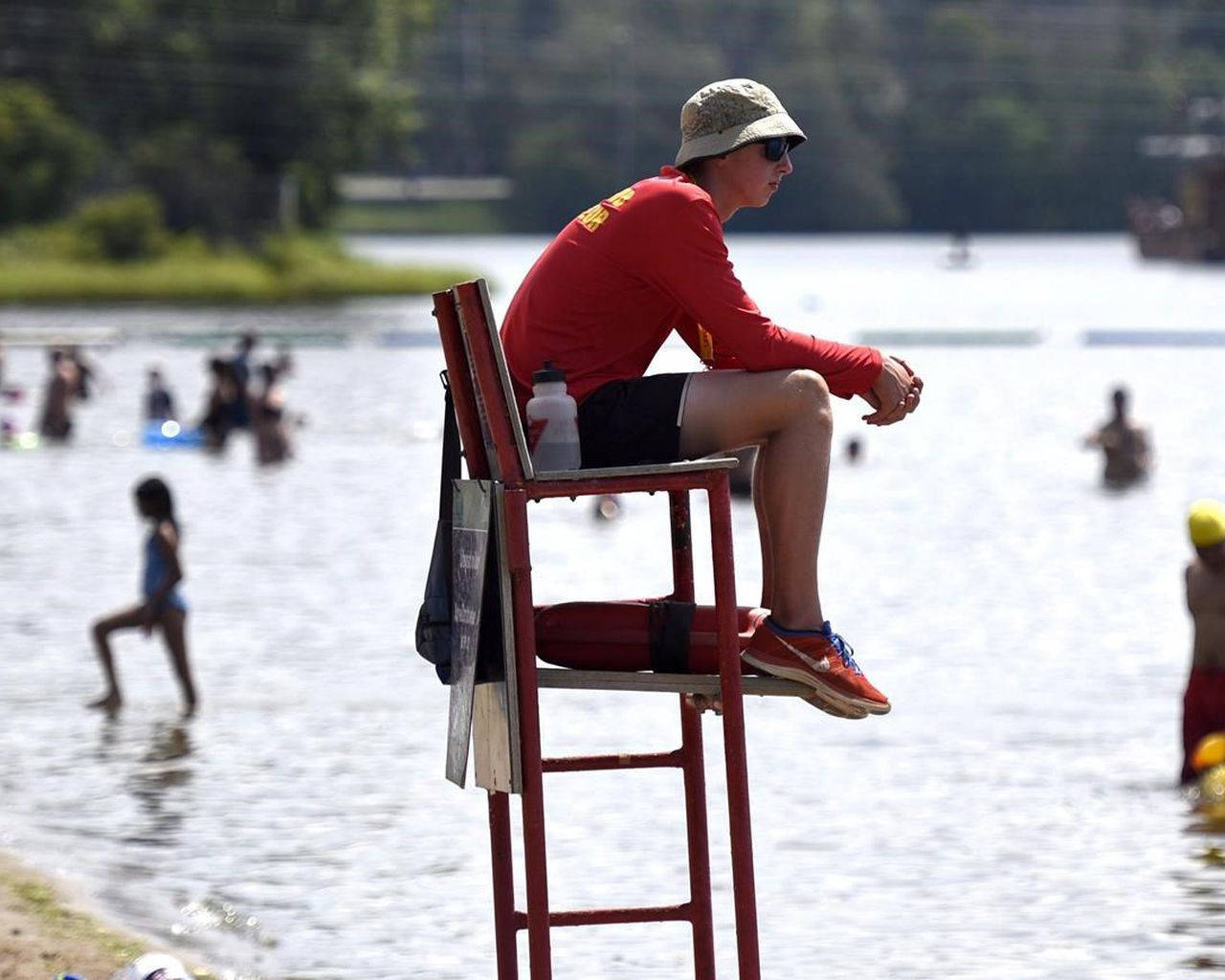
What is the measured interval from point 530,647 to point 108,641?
10.4m

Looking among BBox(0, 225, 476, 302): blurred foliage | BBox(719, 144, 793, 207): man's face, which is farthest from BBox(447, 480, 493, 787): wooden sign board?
BBox(0, 225, 476, 302): blurred foliage

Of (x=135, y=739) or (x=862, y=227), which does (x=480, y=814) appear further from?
(x=862, y=227)

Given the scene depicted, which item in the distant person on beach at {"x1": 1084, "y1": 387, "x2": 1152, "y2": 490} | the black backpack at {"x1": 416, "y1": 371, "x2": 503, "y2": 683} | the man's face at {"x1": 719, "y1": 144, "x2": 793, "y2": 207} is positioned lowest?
the black backpack at {"x1": 416, "y1": 371, "x2": 503, "y2": 683}

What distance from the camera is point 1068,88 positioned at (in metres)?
162

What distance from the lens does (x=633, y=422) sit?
5984 millimetres

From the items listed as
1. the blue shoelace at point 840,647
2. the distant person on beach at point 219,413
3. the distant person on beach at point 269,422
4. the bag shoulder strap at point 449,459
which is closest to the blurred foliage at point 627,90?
the distant person on beach at point 219,413

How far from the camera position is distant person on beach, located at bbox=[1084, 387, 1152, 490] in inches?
1268

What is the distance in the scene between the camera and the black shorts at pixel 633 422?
5.95m

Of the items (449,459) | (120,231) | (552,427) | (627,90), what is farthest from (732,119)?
(627,90)

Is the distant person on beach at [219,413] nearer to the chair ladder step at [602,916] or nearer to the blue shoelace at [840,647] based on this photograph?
the chair ladder step at [602,916]

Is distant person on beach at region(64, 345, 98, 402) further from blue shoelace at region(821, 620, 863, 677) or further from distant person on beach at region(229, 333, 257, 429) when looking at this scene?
blue shoelace at region(821, 620, 863, 677)

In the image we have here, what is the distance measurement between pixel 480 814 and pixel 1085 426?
3475cm

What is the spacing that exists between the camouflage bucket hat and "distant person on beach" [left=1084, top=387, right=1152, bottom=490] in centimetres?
2582

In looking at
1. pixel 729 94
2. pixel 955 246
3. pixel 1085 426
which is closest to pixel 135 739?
pixel 729 94
